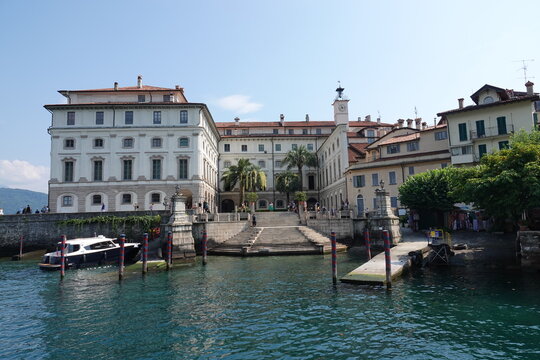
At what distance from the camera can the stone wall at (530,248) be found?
19.8m

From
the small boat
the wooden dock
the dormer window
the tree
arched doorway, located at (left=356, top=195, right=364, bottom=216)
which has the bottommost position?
Result: the wooden dock

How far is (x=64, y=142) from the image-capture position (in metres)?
44.7

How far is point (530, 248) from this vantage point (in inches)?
789

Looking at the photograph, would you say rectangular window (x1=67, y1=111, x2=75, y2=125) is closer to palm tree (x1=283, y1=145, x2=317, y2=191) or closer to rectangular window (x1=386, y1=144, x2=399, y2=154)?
palm tree (x1=283, y1=145, x2=317, y2=191)

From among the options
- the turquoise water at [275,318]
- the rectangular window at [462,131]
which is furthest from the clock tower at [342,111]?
the turquoise water at [275,318]

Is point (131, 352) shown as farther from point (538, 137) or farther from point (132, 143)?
point (132, 143)

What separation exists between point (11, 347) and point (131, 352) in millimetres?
4325

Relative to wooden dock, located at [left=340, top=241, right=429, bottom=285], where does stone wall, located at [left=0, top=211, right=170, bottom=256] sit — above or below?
above

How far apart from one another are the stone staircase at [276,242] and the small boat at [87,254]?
746 centimetres

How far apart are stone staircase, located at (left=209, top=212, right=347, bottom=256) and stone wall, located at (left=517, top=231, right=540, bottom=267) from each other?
14.1 m

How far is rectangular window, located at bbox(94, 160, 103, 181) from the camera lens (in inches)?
1759

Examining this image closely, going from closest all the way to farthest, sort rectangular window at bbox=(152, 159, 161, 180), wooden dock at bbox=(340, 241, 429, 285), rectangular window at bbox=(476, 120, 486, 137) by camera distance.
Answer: wooden dock at bbox=(340, 241, 429, 285) < rectangular window at bbox=(476, 120, 486, 137) < rectangular window at bbox=(152, 159, 161, 180)

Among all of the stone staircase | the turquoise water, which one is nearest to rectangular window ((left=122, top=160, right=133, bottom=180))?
the stone staircase

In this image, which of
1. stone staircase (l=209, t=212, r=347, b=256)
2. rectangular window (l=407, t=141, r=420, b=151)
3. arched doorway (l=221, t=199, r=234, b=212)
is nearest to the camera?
stone staircase (l=209, t=212, r=347, b=256)
